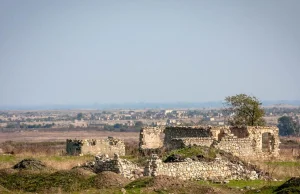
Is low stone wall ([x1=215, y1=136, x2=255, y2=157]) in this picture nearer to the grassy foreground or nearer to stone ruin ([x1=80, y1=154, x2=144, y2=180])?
the grassy foreground

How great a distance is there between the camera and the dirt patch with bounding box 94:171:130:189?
2555cm

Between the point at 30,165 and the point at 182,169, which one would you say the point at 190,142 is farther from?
the point at 30,165

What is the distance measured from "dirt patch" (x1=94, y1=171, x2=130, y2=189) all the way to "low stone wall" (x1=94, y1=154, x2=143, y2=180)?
7.92 ft

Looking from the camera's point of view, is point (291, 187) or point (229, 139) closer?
point (291, 187)

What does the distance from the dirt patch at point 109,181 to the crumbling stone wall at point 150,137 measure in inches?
715

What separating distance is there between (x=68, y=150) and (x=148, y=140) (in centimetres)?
556

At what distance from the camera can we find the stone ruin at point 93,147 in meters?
41.4

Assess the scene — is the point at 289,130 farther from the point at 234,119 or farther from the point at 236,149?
the point at 236,149

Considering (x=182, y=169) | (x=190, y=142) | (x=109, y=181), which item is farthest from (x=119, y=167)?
(x=190, y=142)

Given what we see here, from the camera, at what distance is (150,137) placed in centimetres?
4553

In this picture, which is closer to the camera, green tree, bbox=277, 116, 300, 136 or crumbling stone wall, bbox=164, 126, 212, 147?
crumbling stone wall, bbox=164, 126, 212, 147

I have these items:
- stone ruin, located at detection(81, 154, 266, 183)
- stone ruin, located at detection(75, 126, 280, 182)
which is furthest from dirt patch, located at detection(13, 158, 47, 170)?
stone ruin, located at detection(75, 126, 280, 182)

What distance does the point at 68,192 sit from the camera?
80.8 feet

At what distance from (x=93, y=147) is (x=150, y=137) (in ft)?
16.0
